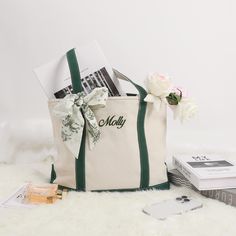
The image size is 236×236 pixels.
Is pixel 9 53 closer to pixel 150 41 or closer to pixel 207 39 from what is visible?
pixel 150 41

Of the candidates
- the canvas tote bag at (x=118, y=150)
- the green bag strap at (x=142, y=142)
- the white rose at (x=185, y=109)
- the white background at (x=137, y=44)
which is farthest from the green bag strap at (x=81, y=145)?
the white background at (x=137, y=44)

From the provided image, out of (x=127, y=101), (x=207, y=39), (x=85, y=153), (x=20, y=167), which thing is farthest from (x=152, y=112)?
(x=207, y=39)

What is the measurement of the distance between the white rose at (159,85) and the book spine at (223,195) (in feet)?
0.80

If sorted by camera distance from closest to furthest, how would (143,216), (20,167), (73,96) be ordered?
(143,216), (73,96), (20,167)

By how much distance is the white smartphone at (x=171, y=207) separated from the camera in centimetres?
80

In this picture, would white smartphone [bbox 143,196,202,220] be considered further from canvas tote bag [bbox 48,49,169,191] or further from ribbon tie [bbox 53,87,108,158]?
ribbon tie [bbox 53,87,108,158]

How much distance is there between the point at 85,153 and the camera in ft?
3.01

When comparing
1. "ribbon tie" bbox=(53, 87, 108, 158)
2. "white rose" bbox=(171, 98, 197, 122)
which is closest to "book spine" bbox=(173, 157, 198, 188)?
"white rose" bbox=(171, 98, 197, 122)

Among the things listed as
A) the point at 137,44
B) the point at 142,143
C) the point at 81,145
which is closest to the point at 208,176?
the point at 142,143

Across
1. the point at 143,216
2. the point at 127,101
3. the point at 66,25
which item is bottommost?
the point at 143,216

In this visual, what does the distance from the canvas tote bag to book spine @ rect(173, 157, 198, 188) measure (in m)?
0.06

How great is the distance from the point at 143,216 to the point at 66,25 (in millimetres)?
778

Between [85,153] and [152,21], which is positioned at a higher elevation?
[152,21]

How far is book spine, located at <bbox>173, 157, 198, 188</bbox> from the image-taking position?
881 millimetres
